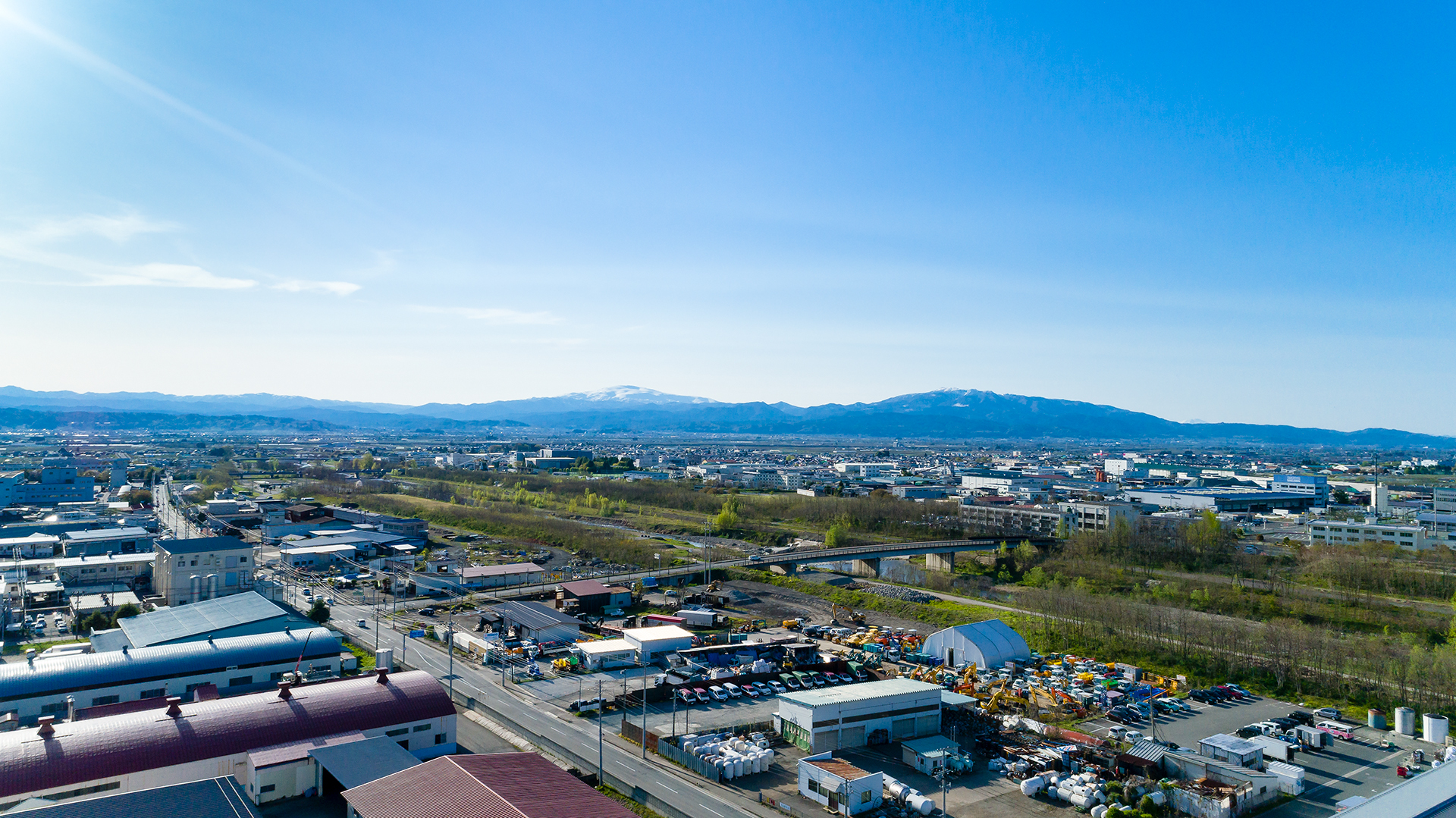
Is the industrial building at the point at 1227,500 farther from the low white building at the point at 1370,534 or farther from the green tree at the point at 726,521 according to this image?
the green tree at the point at 726,521

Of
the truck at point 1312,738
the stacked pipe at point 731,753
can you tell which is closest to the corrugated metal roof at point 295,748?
the stacked pipe at point 731,753

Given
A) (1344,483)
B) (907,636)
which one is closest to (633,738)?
(907,636)

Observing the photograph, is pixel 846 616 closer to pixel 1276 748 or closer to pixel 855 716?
pixel 855 716

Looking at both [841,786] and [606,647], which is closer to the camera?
[841,786]

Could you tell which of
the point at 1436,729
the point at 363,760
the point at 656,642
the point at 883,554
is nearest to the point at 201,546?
the point at 656,642

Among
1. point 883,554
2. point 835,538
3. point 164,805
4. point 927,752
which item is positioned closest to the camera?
point 164,805

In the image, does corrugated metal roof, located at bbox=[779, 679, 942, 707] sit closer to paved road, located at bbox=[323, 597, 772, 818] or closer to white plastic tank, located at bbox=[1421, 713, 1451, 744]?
paved road, located at bbox=[323, 597, 772, 818]
